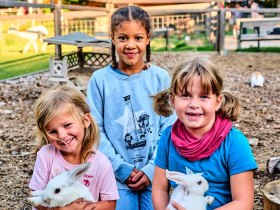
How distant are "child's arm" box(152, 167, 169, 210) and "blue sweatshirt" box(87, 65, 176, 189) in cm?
45

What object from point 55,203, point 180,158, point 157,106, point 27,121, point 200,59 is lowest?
point 27,121

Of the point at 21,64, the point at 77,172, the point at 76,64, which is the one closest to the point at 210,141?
the point at 77,172

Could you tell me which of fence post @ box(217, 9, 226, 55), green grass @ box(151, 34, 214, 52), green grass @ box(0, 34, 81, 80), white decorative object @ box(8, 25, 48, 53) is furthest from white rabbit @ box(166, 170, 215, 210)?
green grass @ box(151, 34, 214, 52)

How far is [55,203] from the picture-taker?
1.95 meters

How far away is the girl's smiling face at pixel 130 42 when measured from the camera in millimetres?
2451

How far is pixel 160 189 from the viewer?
2061 millimetres

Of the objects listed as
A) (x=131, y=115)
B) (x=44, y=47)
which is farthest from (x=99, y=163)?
(x=44, y=47)

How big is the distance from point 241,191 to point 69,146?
0.72 meters

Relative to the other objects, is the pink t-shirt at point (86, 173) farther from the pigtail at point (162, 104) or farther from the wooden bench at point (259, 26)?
the wooden bench at point (259, 26)

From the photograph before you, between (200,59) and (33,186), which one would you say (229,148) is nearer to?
(200,59)

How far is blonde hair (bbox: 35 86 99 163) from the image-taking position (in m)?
2.06

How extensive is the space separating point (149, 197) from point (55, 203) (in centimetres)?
72

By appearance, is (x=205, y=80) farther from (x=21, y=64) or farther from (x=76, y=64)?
(x=21, y=64)

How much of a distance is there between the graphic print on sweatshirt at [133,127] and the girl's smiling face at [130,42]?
0.19 m
